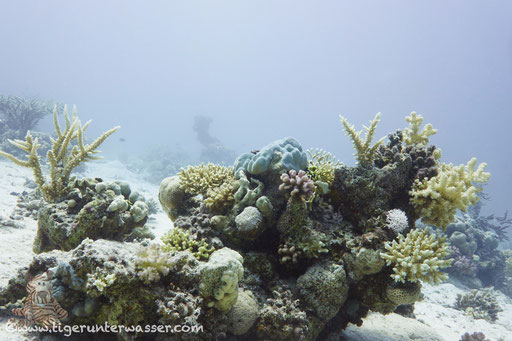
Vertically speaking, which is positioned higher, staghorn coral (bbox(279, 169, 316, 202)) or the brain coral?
the brain coral

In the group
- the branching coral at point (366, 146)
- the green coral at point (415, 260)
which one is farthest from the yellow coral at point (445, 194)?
the branching coral at point (366, 146)

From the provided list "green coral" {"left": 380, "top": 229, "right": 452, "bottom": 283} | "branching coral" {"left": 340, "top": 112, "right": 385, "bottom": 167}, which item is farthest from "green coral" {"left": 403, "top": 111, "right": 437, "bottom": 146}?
"green coral" {"left": 380, "top": 229, "right": 452, "bottom": 283}

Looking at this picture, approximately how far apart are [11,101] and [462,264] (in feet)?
95.6

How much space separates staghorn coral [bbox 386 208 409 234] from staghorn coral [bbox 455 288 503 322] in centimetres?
760

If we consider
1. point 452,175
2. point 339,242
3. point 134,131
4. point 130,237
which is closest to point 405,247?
point 339,242

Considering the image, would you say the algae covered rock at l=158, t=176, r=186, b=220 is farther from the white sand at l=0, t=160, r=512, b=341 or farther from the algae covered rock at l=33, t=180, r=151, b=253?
the white sand at l=0, t=160, r=512, b=341

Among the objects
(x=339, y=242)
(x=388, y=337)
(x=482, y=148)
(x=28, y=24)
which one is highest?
(x=482, y=148)

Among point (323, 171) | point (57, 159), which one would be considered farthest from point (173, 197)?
point (323, 171)

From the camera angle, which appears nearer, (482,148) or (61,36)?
(482,148)

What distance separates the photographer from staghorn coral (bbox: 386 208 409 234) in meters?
3.95

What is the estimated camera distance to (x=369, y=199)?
4273mm

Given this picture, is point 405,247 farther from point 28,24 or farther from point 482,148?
point 28,24

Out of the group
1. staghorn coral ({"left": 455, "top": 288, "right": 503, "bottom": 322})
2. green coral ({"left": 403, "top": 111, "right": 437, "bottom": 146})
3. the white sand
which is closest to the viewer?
the white sand

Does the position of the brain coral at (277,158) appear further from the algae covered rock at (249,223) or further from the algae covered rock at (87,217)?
the algae covered rock at (87,217)
